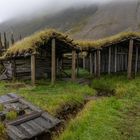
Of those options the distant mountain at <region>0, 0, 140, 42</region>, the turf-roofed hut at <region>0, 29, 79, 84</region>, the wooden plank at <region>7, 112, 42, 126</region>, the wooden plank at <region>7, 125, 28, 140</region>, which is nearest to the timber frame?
the turf-roofed hut at <region>0, 29, 79, 84</region>

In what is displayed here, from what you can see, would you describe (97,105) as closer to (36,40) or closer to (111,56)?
(36,40)

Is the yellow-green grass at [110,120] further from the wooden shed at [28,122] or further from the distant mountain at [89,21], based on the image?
the distant mountain at [89,21]

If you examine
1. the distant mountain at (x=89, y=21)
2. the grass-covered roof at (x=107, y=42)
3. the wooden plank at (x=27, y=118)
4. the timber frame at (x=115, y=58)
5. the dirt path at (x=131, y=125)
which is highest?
the distant mountain at (x=89, y=21)

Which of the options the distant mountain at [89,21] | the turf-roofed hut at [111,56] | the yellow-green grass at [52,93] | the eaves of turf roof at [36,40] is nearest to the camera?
the yellow-green grass at [52,93]

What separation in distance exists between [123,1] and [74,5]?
42.6 feet

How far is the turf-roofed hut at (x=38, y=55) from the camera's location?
1931 centimetres

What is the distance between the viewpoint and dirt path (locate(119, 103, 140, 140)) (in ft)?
33.4

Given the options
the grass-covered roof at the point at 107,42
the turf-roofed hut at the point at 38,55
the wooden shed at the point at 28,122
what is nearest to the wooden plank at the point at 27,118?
the wooden shed at the point at 28,122

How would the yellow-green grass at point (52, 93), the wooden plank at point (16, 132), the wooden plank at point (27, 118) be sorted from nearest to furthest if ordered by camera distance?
1. the wooden plank at point (16, 132)
2. the wooden plank at point (27, 118)
3. the yellow-green grass at point (52, 93)

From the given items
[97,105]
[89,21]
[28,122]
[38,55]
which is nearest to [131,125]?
[97,105]

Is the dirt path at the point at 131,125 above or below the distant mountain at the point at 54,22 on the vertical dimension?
below

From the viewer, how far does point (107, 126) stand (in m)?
11.0

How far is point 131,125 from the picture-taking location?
11359 mm

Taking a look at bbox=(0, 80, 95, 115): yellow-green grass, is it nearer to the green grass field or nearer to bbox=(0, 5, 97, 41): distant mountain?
the green grass field
